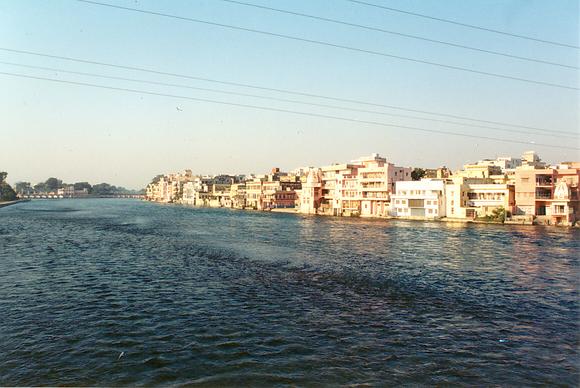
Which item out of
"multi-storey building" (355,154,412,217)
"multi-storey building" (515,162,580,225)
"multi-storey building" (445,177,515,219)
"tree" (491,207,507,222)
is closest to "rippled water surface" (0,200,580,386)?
"multi-storey building" (515,162,580,225)

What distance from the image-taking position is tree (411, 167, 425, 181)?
11025cm

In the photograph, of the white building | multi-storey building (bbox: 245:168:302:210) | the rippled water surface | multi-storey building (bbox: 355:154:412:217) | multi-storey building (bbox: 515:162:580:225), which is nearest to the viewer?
the rippled water surface

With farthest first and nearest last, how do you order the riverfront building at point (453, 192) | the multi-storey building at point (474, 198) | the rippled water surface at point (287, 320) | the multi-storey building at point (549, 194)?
the multi-storey building at point (474, 198) → the riverfront building at point (453, 192) → the multi-storey building at point (549, 194) → the rippled water surface at point (287, 320)

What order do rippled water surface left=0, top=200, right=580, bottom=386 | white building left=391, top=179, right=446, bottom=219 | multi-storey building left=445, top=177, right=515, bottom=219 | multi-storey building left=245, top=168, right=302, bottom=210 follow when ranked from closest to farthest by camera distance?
rippled water surface left=0, top=200, right=580, bottom=386 → multi-storey building left=445, top=177, right=515, bottom=219 → white building left=391, top=179, right=446, bottom=219 → multi-storey building left=245, top=168, right=302, bottom=210

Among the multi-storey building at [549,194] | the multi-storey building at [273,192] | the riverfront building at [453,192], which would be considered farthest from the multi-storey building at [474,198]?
the multi-storey building at [273,192]

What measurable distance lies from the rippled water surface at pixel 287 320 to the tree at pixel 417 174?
75338 mm

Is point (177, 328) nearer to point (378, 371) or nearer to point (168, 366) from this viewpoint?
point (168, 366)

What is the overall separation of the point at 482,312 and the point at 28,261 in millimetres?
32076

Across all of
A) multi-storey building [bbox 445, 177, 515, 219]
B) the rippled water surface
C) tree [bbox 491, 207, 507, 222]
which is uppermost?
multi-storey building [bbox 445, 177, 515, 219]

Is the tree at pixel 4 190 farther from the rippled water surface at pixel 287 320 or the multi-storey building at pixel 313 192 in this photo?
the rippled water surface at pixel 287 320

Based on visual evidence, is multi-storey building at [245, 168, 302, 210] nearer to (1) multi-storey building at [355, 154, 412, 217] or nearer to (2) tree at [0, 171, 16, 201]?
(1) multi-storey building at [355, 154, 412, 217]

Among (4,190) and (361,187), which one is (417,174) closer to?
(361,187)

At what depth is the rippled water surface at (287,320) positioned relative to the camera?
12.7 metres

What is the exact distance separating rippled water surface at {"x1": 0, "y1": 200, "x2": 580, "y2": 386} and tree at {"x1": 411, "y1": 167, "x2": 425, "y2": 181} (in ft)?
247
